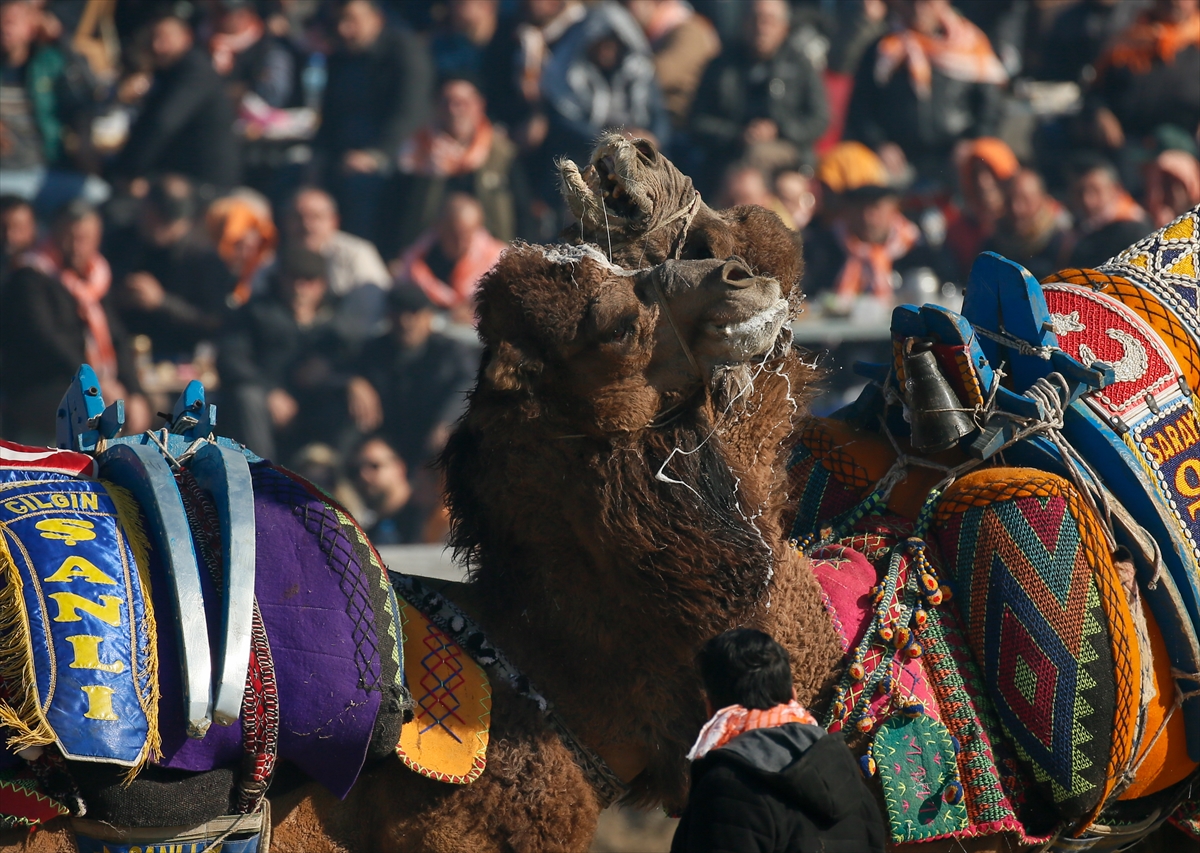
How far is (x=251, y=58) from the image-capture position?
8.17 metres

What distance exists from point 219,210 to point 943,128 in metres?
4.45

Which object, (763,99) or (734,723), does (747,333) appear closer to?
(734,723)

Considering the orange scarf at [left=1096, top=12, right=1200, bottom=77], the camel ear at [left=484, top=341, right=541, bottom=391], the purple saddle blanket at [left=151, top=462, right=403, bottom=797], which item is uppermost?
the camel ear at [left=484, top=341, right=541, bottom=391]

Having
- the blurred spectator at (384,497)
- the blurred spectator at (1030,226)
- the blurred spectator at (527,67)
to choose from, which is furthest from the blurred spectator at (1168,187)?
the blurred spectator at (384,497)

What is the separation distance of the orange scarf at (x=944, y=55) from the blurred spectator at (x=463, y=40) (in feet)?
8.16

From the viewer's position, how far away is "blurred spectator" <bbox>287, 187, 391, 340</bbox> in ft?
25.1

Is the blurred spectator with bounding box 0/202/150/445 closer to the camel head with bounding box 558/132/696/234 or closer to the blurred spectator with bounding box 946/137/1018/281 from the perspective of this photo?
the blurred spectator with bounding box 946/137/1018/281

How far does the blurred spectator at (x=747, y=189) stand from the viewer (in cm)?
796

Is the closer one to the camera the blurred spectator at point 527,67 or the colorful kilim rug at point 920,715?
the colorful kilim rug at point 920,715

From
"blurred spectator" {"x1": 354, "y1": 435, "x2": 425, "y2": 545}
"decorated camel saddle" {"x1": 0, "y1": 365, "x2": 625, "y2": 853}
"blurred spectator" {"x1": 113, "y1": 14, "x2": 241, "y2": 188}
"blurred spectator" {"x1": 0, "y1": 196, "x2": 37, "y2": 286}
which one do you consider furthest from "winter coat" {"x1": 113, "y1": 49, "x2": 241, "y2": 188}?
"decorated camel saddle" {"x1": 0, "y1": 365, "x2": 625, "y2": 853}

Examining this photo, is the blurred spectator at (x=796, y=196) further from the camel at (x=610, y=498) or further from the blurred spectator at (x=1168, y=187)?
the camel at (x=610, y=498)

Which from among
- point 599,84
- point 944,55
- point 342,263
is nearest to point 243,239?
point 342,263

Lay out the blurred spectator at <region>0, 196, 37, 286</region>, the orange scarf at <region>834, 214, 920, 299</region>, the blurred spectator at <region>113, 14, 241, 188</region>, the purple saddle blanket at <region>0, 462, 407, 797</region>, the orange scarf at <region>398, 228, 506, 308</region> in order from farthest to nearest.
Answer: the orange scarf at <region>834, 214, 920, 299</region>
the orange scarf at <region>398, 228, 506, 308</region>
the blurred spectator at <region>113, 14, 241, 188</region>
the blurred spectator at <region>0, 196, 37, 286</region>
the purple saddle blanket at <region>0, 462, 407, 797</region>

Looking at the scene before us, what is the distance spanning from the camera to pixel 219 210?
300 inches
